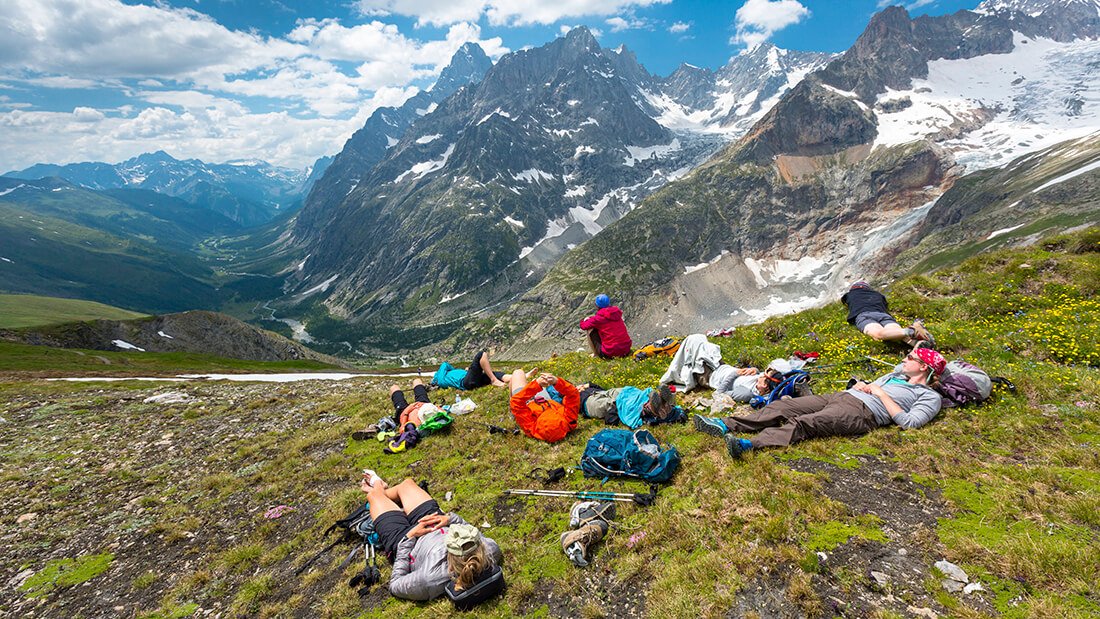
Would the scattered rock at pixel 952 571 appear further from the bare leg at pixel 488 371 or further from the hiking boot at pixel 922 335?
the bare leg at pixel 488 371

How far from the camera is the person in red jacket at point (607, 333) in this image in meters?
20.6

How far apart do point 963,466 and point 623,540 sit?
22.1 ft

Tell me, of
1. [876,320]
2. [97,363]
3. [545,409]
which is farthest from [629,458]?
[97,363]

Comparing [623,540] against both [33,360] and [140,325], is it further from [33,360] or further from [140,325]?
[140,325]

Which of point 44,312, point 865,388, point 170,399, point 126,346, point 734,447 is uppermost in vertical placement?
point 865,388

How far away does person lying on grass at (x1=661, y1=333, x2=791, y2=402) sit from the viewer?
1316 cm

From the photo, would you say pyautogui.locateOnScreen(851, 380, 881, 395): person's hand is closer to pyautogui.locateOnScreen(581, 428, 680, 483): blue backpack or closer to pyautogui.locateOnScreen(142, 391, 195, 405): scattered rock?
pyautogui.locateOnScreen(581, 428, 680, 483): blue backpack

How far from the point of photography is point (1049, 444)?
8.66 meters

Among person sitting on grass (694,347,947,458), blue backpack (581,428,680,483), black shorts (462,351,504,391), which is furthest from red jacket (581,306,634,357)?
blue backpack (581,428,680,483)

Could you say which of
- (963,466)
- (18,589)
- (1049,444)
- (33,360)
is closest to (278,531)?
(18,589)

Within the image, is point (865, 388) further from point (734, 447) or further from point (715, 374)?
point (734, 447)

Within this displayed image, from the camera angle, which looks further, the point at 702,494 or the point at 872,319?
the point at 872,319

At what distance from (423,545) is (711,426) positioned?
7.35 m

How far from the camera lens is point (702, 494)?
28.3ft
